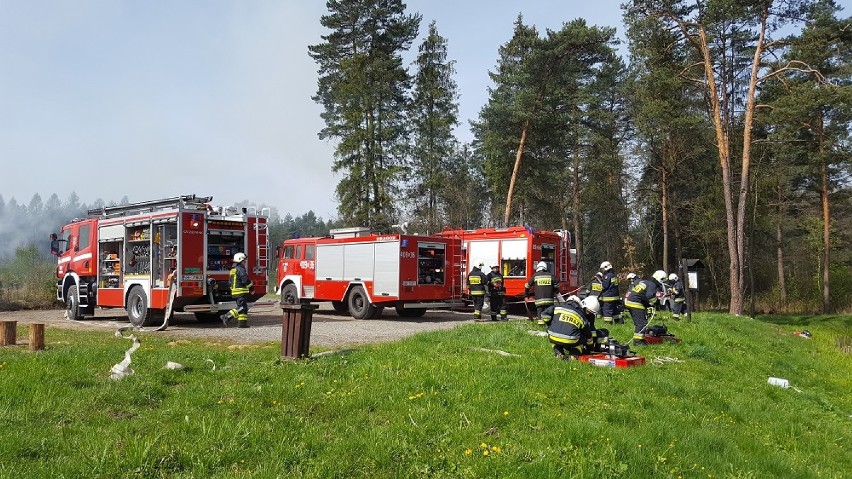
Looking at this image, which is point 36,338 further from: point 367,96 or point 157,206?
point 367,96

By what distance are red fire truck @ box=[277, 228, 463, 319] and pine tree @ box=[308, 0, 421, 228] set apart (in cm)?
1175

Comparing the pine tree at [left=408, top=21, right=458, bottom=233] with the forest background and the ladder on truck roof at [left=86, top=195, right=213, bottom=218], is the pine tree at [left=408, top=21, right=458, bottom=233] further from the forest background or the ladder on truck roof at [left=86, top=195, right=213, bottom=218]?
the ladder on truck roof at [left=86, top=195, right=213, bottom=218]

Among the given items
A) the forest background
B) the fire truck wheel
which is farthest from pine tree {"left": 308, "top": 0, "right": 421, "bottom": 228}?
the fire truck wheel

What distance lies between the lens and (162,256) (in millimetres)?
14328

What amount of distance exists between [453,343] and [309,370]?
3021 millimetres

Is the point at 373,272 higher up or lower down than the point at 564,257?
lower down

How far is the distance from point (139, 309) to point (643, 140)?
1071 inches

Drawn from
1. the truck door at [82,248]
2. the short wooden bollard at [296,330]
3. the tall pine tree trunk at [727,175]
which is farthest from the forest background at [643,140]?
the short wooden bollard at [296,330]

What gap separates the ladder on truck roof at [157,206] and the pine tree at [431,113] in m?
20.7

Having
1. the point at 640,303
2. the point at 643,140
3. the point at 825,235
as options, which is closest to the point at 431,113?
the point at 643,140

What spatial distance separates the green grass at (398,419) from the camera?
4.52 m

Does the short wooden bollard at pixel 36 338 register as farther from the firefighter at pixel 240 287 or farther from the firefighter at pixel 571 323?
the firefighter at pixel 571 323

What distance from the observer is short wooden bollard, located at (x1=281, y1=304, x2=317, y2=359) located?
8.04 meters

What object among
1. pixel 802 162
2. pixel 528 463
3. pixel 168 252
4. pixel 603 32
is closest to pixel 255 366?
pixel 528 463
